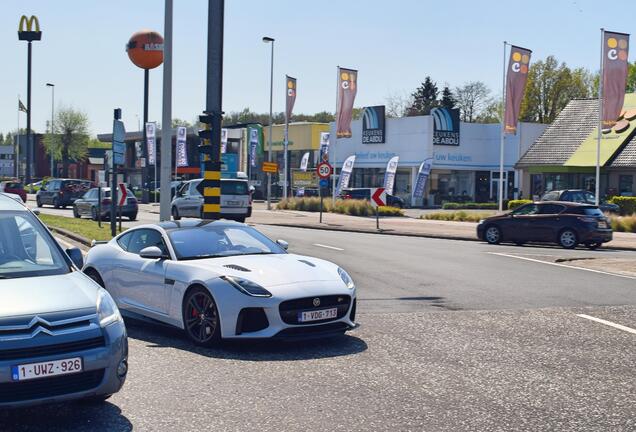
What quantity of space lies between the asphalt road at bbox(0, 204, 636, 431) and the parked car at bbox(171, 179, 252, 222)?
20589 millimetres

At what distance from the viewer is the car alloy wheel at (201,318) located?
8.34 m

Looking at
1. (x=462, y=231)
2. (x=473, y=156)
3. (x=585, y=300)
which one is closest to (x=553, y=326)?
(x=585, y=300)

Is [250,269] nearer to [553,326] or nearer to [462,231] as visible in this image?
[553,326]

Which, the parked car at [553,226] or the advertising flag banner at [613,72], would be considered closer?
the parked car at [553,226]

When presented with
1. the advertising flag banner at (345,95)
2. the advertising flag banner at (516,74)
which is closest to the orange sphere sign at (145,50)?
the advertising flag banner at (516,74)

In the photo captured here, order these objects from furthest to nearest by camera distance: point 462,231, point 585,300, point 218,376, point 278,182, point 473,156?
point 278,182
point 473,156
point 462,231
point 585,300
point 218,376

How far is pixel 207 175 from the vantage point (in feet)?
58.8

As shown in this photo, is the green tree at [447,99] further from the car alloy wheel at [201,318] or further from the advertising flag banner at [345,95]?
the car alloy wheel at [201,318]

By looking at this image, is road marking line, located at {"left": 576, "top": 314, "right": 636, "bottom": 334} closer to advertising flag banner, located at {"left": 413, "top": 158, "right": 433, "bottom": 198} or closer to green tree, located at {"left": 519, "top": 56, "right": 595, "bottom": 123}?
advertising flag banner, located at {"left": 413, "top": 158, "right": 433, "bottom": 198}

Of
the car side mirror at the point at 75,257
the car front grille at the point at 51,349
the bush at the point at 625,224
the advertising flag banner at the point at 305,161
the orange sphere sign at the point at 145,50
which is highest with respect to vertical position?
the orange sphere sign at the point at 145,50

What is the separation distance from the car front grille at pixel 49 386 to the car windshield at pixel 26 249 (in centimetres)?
113

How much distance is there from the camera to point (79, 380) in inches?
213

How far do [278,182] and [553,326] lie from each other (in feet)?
223

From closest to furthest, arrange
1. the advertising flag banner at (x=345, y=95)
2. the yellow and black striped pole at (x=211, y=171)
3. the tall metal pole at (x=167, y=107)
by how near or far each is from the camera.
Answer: the yellow and black striped pole at (x=211, y=171), the tall metal pole at (x=167, y=107), the advertising flag banner at (x=345, y=95)
